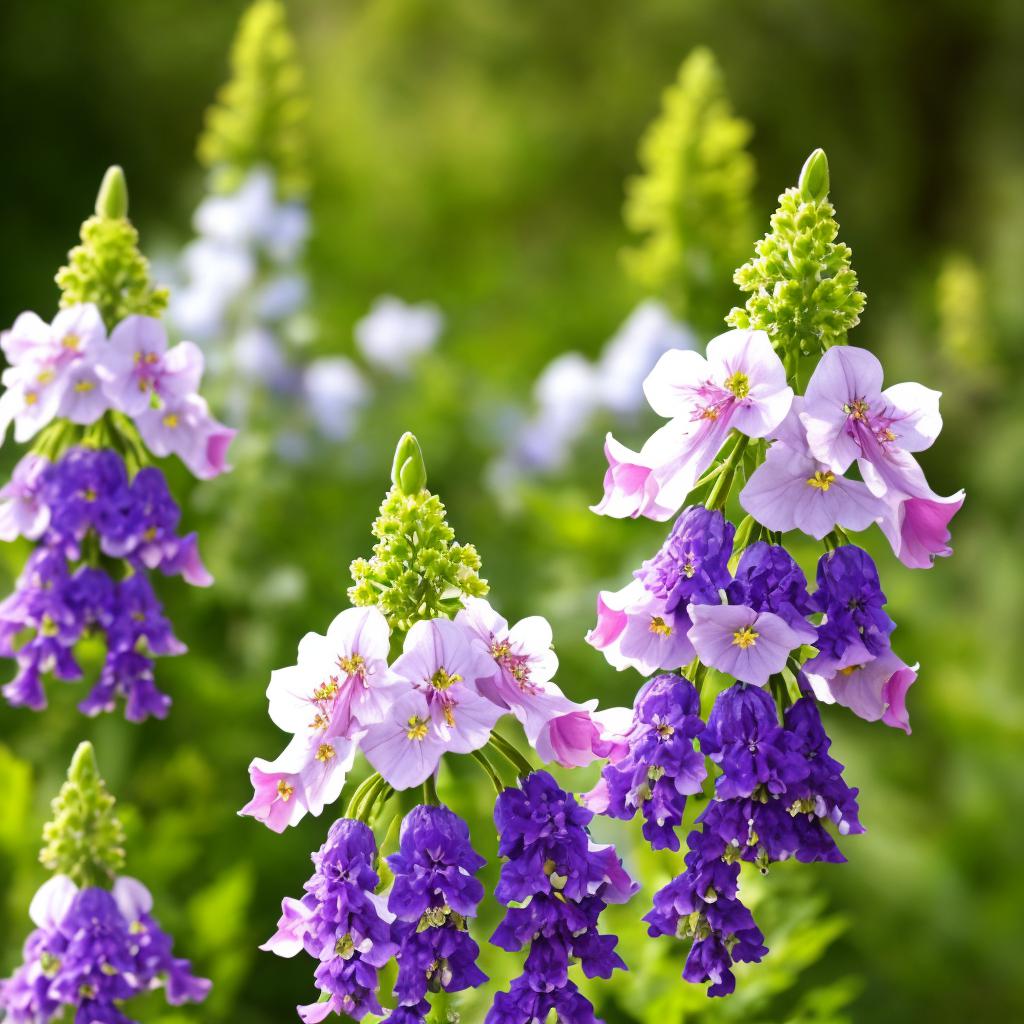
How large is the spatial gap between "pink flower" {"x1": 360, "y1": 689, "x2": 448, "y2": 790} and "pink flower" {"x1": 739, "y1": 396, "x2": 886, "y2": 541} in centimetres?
45

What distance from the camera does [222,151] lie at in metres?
4.84

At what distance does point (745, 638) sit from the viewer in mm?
1759

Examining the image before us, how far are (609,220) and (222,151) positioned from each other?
608 cm

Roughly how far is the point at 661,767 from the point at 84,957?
2.91ft

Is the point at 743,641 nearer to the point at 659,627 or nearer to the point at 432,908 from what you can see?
the point at 659,627

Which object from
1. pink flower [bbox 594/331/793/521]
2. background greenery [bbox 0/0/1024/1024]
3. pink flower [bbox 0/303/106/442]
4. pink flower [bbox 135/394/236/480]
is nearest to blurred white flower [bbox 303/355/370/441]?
background greenery [bbox 0/0/1024/1024]

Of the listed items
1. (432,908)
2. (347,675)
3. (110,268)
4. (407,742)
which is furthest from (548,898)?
(110,268)

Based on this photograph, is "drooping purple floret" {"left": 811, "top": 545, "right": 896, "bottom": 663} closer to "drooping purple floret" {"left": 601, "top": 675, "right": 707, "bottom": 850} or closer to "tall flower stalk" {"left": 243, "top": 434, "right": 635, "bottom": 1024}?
"drooping purple floret" {"left": 601, "top": 675, "right": 707, "bottom": 850}

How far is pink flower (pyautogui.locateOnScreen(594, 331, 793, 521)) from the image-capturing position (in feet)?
5.85

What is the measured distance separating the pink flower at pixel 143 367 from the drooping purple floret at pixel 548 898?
3.10 feet

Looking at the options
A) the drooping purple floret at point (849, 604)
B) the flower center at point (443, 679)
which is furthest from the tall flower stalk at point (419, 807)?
the drooping purple floret at point (849, 604)

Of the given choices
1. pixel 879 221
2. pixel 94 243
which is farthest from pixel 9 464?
pixel 879 221

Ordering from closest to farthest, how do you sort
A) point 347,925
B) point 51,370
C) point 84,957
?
point 347,925
point 84,957
point 51,370

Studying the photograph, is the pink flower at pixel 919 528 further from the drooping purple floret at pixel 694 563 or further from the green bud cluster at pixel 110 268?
the green bud cluster at pixel 110 268
